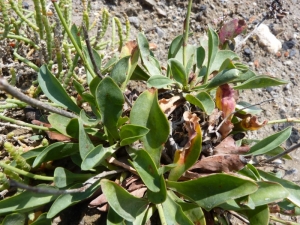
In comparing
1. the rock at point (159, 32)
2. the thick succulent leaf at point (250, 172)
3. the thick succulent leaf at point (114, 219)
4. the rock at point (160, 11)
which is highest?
the rock at point (160, 11)

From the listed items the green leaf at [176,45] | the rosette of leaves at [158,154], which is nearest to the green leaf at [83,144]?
the rosette of leaves at [158,154]

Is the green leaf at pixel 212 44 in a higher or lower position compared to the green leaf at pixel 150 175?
higher

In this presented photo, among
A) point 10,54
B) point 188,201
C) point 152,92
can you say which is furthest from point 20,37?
point 188,201

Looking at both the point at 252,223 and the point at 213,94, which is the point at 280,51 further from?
the point at 252,223

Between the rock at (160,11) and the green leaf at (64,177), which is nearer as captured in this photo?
the green leaf at (64,177)

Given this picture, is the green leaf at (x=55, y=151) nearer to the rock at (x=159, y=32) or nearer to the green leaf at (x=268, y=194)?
the green leaf at (x=268, y=194)
